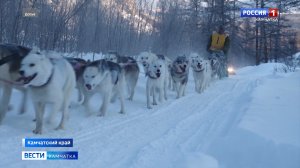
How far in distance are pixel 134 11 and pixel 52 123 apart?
12677mm

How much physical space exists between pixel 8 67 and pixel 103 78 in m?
1.64

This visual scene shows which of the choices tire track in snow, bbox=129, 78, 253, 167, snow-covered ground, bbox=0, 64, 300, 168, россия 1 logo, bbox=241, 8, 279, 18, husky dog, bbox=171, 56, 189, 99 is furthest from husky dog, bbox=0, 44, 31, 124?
россия 1 logo, bbox=241, 8, 279, 18

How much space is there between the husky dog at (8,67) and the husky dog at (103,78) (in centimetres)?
119

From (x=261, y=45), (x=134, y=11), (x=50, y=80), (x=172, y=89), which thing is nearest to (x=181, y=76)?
(x=172, y=89)

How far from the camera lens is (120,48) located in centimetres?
1598

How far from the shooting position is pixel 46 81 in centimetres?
471

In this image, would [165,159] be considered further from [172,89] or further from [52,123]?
[172,89]

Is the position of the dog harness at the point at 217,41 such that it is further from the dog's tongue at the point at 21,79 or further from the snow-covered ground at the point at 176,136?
the dog's tongue at the point at 21,79

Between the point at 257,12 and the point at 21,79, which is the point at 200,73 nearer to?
the point at 21,79

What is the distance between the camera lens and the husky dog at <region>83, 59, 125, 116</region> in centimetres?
615

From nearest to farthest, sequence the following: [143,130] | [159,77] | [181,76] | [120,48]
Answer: [143,130]
[159,77]
[181,76]
[120,48]

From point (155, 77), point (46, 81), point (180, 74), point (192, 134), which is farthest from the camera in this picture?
point (180, 74)

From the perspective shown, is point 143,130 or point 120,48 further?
point 120,48

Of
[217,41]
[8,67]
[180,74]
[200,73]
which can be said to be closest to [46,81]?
[8,67]
